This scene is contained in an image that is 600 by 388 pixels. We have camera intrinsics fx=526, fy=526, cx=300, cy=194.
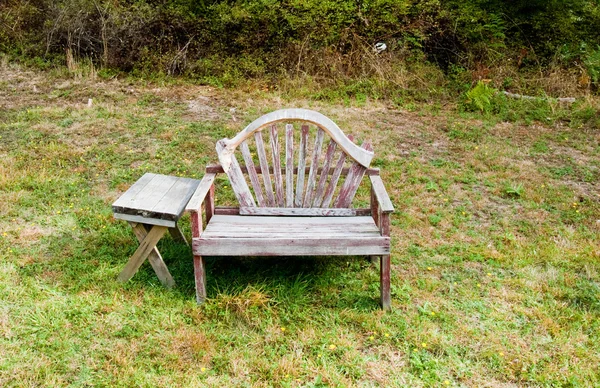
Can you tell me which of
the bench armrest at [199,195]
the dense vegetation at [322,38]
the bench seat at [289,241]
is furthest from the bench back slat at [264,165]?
the dense vegetation at [322,38]

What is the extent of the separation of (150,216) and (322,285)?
132 centimetres

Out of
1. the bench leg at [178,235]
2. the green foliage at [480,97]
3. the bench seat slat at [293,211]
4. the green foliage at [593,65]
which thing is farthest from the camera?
the green foliage at [593,65]

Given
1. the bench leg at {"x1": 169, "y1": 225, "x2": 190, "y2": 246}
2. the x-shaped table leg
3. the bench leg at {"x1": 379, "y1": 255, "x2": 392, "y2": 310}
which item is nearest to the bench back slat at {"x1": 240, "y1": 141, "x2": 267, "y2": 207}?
the bench leg at {"x1": 169, "y1": 225, "x2": 190, "y2": 246}

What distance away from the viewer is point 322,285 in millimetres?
3842

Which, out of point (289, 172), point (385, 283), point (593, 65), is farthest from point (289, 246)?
point (593, 65)

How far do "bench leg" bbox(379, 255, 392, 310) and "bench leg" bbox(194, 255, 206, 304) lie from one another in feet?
3.95

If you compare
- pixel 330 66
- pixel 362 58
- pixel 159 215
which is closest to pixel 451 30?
pixel 362 58

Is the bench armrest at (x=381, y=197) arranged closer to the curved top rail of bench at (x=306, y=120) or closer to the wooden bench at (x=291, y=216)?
the wooden bench at (x=291, y=216)

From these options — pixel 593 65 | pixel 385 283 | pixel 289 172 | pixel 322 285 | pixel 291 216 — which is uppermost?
pixel 593 65

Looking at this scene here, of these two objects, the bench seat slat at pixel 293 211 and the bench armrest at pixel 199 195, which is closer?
the bench armrest at pixel 199 195

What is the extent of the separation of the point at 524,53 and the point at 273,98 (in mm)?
4485

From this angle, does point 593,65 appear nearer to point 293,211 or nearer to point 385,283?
point 293,211

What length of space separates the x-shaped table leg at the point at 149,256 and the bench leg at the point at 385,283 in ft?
4.89

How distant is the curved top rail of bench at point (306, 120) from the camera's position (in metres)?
4.00
